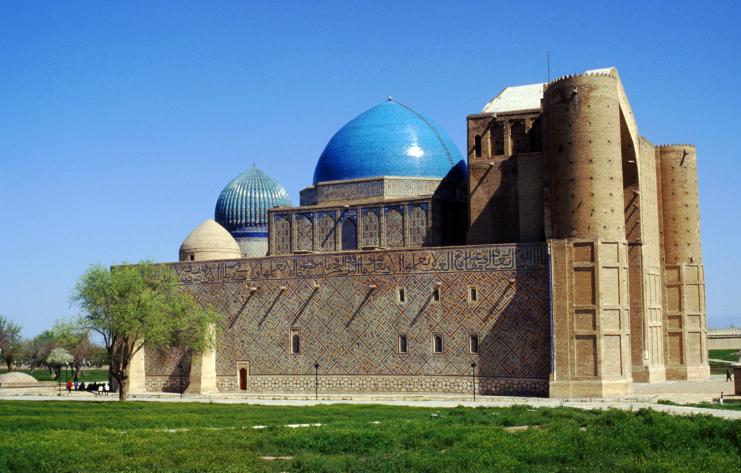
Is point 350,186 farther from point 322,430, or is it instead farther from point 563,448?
point 563,448

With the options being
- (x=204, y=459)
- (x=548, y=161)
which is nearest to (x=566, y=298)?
(x=548, y=161)

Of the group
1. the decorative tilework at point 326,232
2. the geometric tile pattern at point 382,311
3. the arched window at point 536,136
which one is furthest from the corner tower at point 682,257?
the decorative tilework at point 326,232

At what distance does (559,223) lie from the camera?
76.9 feet

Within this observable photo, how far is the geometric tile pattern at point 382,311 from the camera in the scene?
928 inches

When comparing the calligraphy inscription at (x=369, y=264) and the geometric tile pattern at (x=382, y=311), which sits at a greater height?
the calligraphy inscription at (x=369, y=264)

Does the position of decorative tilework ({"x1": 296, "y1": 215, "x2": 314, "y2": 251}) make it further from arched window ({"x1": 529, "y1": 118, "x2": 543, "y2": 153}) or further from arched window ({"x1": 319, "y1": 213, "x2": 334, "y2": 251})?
arched window ({"x1": 529, "y1": 118, "x2": 543, "y2": 153})

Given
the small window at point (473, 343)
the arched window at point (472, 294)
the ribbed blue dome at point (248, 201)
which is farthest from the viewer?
the ribbed blue dome at point (248, 201)

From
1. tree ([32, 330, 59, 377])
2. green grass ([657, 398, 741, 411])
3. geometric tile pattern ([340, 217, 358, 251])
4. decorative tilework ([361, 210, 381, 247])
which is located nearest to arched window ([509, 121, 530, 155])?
decorative tilework ([361, 210, 381, 247])

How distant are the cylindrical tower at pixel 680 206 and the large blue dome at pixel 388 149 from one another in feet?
24.4

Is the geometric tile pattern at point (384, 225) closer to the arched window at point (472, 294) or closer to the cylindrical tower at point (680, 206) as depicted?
the arched window at point (472, 294)

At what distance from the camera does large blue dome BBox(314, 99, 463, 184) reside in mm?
29828

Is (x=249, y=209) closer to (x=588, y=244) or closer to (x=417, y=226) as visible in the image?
(x=417, y=226)

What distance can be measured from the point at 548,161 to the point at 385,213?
254 inches

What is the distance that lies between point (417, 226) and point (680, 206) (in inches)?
375
